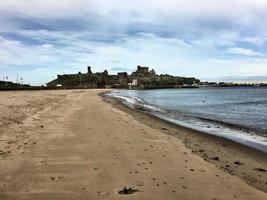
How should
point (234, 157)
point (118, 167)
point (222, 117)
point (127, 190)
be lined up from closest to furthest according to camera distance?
point (127, 190) < point (118, 167) < point (234, 157) < point (222, 117)

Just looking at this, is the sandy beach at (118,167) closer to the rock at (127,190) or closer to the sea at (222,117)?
the rock at (127,190)

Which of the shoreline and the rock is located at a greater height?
the rock

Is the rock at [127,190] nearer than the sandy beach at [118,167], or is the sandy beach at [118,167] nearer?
the rock at [127,190]

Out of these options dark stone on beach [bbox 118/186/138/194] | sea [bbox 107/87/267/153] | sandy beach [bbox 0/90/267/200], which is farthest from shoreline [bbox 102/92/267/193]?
dark stone on beach [bbox 118/186/138/194]

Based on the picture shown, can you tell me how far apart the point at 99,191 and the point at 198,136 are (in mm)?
11238

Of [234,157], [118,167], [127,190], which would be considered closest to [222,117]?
[234,157]

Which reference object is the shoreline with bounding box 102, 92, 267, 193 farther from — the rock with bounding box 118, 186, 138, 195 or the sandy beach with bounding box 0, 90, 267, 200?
the rock with bounding box 118, 186, 138, 195

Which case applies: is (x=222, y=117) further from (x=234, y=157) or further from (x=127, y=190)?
(x=127, y=190)

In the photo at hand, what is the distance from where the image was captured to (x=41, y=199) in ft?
21.9

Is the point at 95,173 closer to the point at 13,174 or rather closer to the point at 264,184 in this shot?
the point at 13,174

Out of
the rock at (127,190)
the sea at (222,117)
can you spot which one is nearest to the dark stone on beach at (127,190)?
the rock at (127,190)

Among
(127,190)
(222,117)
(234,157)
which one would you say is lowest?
(222,117)

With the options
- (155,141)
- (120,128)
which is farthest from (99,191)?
(120,128)

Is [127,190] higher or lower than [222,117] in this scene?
higher
